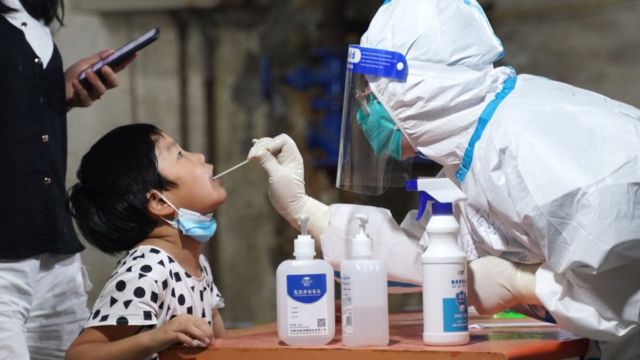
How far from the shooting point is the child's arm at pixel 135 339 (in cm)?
163

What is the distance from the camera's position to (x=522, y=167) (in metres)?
1.63

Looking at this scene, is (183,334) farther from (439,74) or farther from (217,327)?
(439,74)

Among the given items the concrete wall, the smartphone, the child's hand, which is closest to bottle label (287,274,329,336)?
the child's hand

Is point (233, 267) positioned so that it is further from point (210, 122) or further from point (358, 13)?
point (358, 13)

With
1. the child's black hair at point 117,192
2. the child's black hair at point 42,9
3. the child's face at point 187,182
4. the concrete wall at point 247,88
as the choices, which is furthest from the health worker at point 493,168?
the concrete wall at point 247,88

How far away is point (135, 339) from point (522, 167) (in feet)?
2.33

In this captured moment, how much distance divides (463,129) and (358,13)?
209 cm

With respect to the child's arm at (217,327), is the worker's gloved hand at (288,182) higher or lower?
higher

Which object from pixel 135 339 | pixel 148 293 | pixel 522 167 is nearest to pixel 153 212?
pixel 148 293

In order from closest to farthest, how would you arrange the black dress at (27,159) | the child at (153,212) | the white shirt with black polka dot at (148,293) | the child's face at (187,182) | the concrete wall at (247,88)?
1. the white shirt with black polka dot at (148,293)
2. the child at (153,212)
3. the child's face at (187,182)
4. the black dress at (27,159)
5. the concrete wall at (247,88)

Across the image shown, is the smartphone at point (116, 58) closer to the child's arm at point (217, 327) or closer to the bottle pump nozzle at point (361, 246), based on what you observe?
the child's arm at point (217, 327)

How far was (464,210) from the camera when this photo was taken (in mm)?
1852

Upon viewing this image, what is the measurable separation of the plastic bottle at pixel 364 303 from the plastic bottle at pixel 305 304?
4cm

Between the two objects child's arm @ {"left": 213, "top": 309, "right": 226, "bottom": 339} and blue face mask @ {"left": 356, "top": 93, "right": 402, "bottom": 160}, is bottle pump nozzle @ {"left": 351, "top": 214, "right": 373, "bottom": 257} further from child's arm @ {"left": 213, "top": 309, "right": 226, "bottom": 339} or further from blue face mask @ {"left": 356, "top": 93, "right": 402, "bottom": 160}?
child's arm @ {"left": 213, "top": 309, "right": 226, "bottom": 339}
